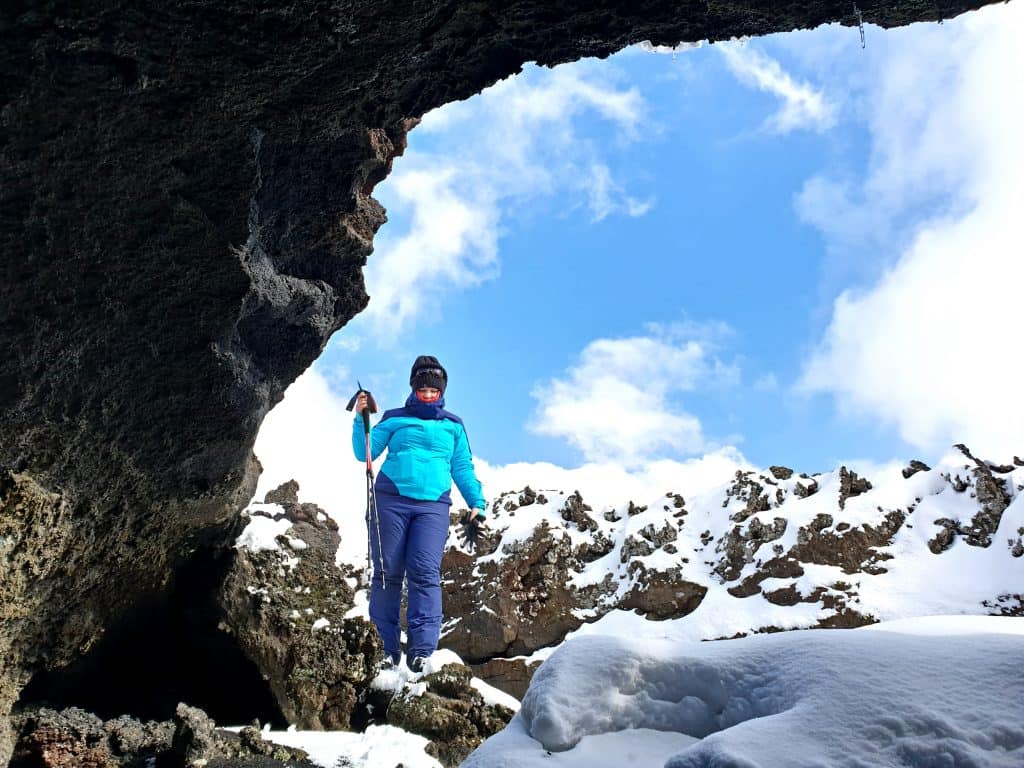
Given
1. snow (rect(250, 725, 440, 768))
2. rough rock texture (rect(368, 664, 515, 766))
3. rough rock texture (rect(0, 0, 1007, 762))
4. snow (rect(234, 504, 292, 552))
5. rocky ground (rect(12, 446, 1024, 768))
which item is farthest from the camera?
snow (rect(234, 504, 292, 552))

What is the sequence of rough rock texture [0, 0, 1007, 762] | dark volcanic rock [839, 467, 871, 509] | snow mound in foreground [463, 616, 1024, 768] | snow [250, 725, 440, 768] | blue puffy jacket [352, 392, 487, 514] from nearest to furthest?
snow mound in foreground [463, 616, 1024, 768] < rough rock texture [0, 0, 1007, 762] < snow [250, 725, 440, 768] < blue puffy jacket [352, 392, 487, 514] < dark volcanic rock [839, 467, 871, 509]

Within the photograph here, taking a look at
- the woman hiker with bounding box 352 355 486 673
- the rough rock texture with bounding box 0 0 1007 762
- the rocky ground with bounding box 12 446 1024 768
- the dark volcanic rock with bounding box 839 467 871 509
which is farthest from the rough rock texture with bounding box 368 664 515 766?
the dark volcanic rock with bounding box 839 467 871 509

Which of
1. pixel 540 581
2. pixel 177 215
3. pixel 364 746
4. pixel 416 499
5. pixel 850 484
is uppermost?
pixel 850 484

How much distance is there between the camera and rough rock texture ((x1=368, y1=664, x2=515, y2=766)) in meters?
5.63

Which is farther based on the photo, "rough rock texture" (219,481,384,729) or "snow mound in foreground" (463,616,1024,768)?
"rough rock texture" (219,481,384,729)

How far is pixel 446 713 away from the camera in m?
5.80

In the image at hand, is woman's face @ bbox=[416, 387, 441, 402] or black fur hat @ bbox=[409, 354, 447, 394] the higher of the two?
black fur hat @ bbox=[409, 354, 447, 394]

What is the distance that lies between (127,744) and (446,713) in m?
2.53

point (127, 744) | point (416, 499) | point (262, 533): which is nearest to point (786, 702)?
point (416, 499)

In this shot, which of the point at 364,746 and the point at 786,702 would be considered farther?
the point at 364,746

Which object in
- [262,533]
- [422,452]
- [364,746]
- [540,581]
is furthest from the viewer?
[540,581]

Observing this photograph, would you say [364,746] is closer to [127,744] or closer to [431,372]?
[127,744]

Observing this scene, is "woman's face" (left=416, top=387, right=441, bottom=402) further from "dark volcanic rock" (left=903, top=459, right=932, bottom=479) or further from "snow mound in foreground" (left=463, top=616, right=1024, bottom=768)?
"dark volcanic rock" (left=903, top=459, right=932, bottom=479)

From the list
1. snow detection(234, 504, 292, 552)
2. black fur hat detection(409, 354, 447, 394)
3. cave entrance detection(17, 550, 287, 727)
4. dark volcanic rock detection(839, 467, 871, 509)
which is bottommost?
cave entrance detection(17, 550, 287, 727)
